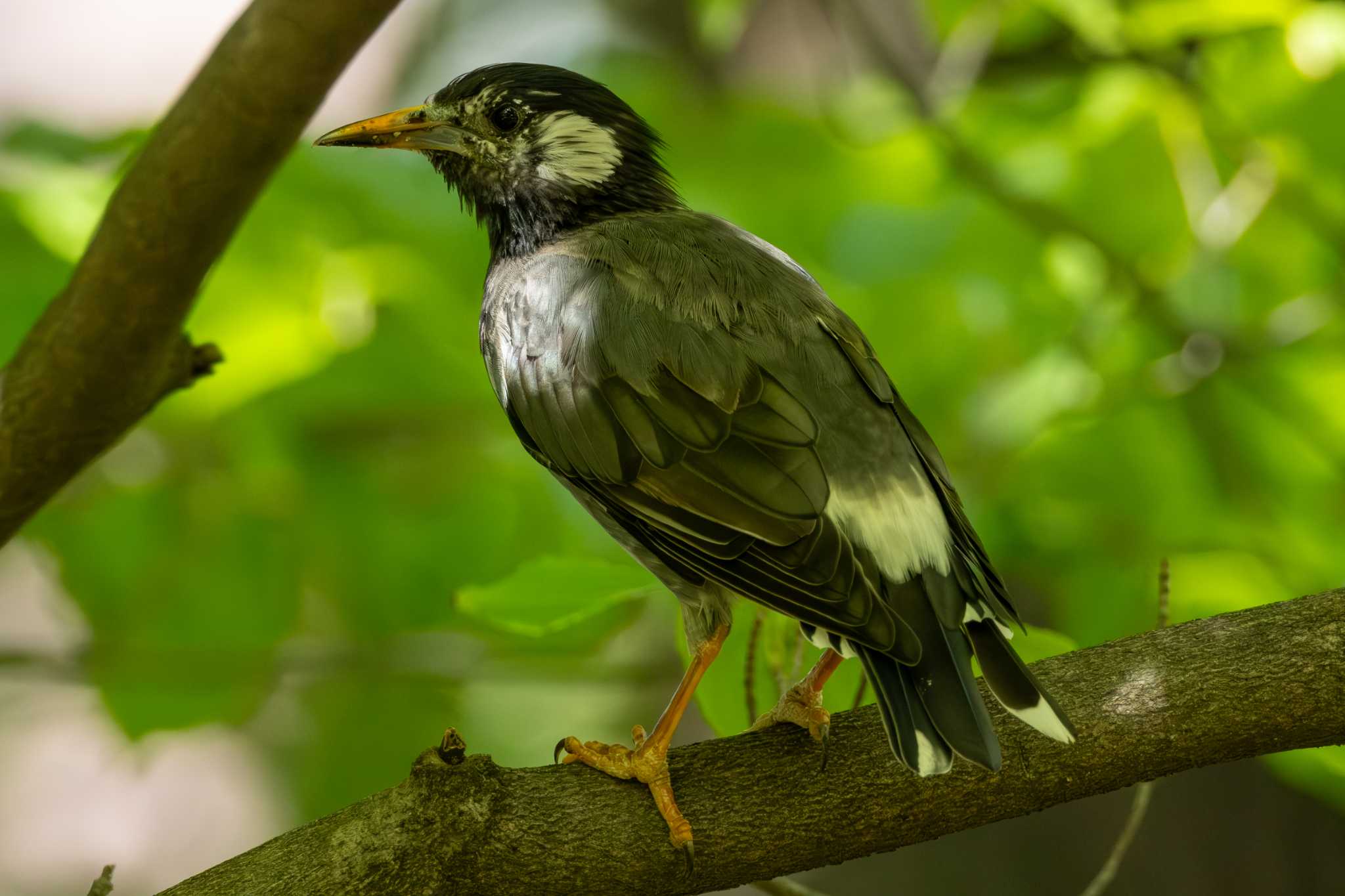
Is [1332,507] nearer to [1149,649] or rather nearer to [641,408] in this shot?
[1149,649]

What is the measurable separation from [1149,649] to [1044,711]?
440 mm

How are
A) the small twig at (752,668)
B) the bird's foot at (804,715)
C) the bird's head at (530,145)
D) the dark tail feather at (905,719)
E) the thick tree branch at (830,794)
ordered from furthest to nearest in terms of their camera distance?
1. the bird's head at (530,145)
2. the small twig at (752,668)
3. the bird's foot at (804,715)
4. the thick tree branch at (830,794)
5. the dark tail feather at (905,719)

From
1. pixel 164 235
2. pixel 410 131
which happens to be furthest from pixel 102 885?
pixel 410 131

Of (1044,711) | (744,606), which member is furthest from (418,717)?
(1044,711)

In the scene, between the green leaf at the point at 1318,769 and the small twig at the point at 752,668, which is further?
the small twig at the point at 752,668

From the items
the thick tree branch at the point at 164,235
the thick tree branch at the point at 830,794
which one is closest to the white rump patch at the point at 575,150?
the thick tree branch at the point at 164,235

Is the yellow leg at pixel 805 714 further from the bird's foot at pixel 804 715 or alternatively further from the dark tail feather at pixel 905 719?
the dark tail feather at pixel 905 719

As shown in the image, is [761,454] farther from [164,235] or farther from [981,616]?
[164,235]

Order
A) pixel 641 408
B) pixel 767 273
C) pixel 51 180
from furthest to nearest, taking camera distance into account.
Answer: pixel 51 180, pixel 767 273, pixel 641 408

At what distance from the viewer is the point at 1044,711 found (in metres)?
2.53

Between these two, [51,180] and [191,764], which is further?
[191,764]

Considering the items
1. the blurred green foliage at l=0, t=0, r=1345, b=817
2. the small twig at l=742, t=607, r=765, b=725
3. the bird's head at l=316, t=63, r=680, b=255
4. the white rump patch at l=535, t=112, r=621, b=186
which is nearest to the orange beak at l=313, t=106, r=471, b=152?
the bird's head at l=316, t=63, r=680, b=255

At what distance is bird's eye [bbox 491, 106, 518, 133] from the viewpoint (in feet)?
13.0

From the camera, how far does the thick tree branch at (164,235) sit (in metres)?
2.68
